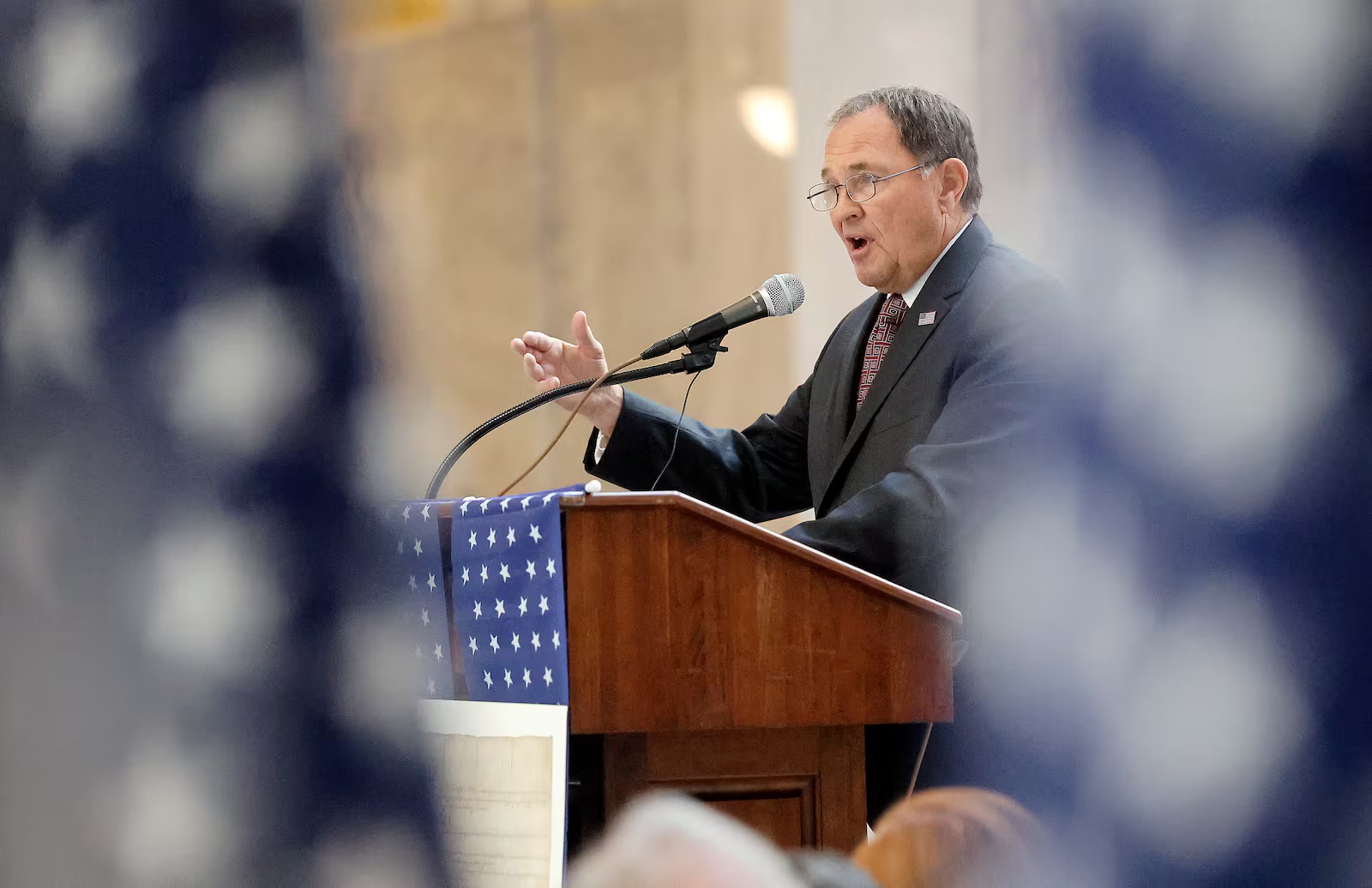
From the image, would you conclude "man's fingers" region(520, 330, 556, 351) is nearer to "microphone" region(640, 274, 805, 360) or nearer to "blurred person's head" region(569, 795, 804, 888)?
"microphone" region(640, 274, 805, 360)

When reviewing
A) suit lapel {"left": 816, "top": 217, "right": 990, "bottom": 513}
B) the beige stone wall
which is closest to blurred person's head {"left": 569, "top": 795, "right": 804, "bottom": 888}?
suit lapel {"left": 816, "top": 217, "right": 990, "bottom": 513}

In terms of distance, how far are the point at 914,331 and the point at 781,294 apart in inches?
23.5

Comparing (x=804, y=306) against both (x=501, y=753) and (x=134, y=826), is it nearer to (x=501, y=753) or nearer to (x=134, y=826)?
(x=501, y=753)

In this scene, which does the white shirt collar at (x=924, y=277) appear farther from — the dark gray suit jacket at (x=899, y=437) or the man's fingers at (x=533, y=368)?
the man's fingers at (x=533, y=368)

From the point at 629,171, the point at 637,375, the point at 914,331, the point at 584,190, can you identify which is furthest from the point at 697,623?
the point at 584,190

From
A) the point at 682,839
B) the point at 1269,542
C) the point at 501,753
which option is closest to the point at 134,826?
the point at 682,839

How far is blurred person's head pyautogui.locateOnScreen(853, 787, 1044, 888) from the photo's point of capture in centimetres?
66

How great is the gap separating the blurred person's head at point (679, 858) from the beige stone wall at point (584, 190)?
508cm

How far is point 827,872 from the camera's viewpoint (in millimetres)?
496

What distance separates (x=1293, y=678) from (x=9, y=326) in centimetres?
43

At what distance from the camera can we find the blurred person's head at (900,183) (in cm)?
319

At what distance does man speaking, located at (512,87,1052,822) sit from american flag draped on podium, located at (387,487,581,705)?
616 mm

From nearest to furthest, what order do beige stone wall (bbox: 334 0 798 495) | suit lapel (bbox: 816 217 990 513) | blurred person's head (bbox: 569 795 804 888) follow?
blurred person's head (bbox: 569 795 804 888) < suit lapel (bbox: 816 217 990 513) < beige stone wall (bbox: 334 0 798 495)

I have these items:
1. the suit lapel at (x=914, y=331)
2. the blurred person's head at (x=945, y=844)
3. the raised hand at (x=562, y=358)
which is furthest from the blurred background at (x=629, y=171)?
the blurred person's head at (x=945, y=844)
